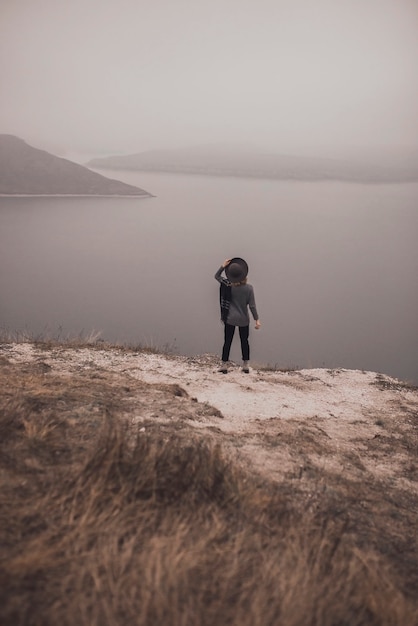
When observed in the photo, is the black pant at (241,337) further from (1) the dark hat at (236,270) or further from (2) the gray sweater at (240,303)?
(1) the dark hat at (236,270)

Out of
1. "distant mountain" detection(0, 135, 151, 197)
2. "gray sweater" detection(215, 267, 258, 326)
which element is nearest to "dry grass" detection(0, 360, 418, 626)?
"gray sweater" detection(215, 267, 258, 326)

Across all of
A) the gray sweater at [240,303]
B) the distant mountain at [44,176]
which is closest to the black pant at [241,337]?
the gray sweater at [240,303]

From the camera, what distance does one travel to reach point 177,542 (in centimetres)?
234

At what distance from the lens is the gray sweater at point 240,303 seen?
8.67 m

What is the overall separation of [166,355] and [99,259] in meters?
76.1

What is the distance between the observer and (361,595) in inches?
87.8

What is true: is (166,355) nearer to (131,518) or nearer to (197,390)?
(197,390)

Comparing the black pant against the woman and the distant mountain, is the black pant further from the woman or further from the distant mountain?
the distant mountain

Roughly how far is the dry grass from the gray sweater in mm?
5009

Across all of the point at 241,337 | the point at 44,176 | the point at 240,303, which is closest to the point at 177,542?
the point at 240,303

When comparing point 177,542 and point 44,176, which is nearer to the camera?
point 177,542

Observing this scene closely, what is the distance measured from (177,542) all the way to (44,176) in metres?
131

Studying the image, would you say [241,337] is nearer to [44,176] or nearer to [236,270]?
[236,270]

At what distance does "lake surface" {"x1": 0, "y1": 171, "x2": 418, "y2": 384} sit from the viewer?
38.2 m
